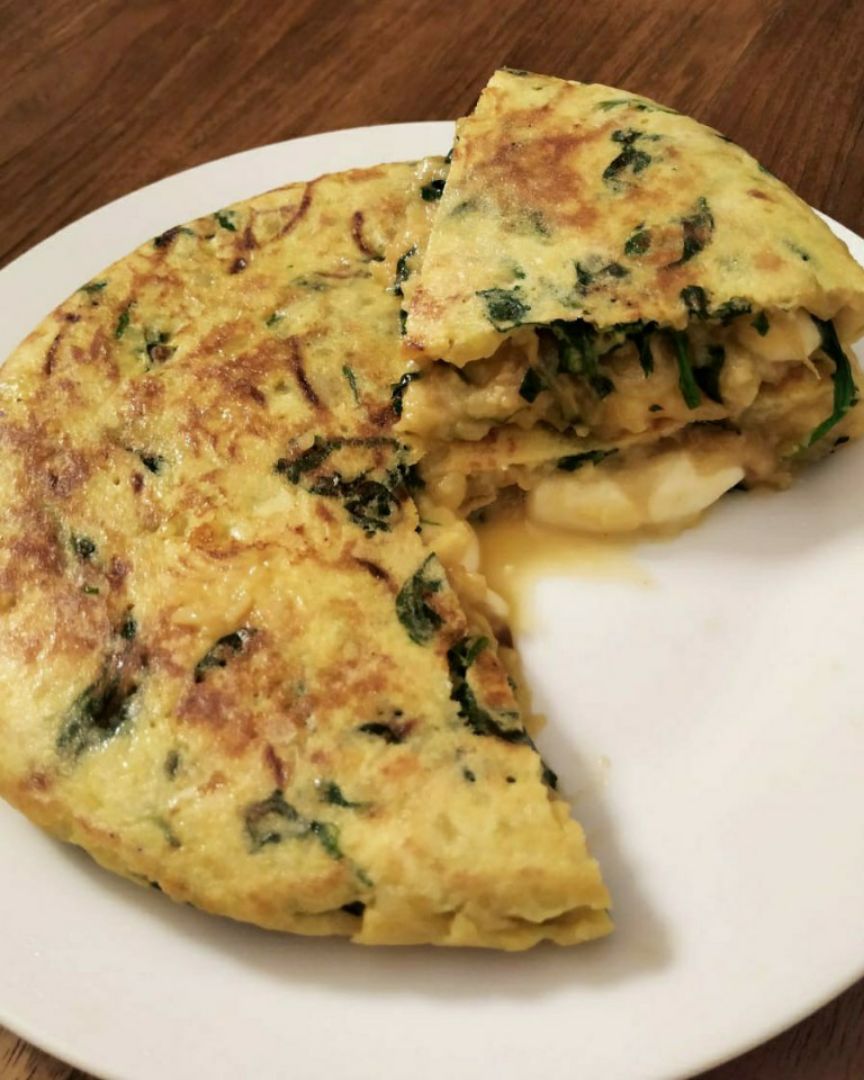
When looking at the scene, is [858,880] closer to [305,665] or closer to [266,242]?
[305,665]

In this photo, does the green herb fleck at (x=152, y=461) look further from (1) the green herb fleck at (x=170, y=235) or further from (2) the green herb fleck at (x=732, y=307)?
(2) the green herb fleck at (x=732, y=307)

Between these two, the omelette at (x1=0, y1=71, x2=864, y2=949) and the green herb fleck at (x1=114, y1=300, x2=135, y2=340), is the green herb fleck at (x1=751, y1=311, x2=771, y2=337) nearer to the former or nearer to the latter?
the omelette at (x1=0, y1=71, x2=864, y2=949)

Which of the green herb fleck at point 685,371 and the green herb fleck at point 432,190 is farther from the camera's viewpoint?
the green herb fleck at point 432,190

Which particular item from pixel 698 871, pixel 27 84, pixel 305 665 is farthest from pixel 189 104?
pixel 698 871

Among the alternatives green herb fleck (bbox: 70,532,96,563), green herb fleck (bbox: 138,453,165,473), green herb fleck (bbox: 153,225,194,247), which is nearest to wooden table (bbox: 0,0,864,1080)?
green herb fleck (bbox: 153,225,194,247)

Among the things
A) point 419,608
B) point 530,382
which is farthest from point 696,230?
point 419,608

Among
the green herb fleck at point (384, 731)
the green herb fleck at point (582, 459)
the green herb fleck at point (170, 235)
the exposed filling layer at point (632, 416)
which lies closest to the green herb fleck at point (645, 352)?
the exposed filling layer at point (632, 416)
